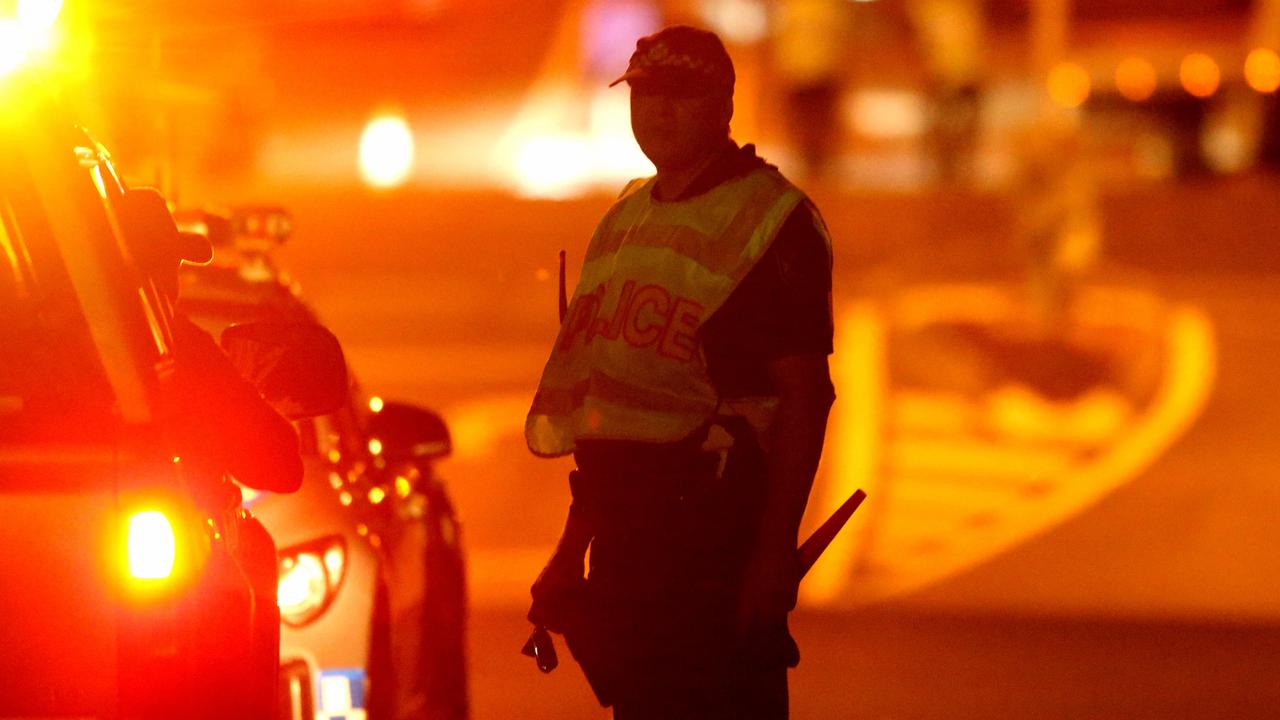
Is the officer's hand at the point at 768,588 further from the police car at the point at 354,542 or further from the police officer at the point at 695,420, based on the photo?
the police car at the point at 354,542

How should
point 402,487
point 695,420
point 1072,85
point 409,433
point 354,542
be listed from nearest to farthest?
point 695,420, point 354,542, point 409,433, point 402,487, point 1072,85

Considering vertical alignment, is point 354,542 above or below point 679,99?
below

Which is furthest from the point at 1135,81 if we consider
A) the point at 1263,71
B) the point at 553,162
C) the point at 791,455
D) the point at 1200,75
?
the point at 791,455

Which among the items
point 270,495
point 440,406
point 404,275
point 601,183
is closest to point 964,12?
point 601,183

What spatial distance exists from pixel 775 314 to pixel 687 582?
0.49 metres

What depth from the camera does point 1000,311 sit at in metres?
17.0

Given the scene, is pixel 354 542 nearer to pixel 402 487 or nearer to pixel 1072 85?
pixel 402 487

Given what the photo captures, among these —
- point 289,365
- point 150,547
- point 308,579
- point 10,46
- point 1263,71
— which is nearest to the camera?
point 150,547

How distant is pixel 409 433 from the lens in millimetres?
6234

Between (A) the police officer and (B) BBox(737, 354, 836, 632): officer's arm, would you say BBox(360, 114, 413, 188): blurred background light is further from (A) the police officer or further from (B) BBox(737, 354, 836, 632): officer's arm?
(B) BBox(737, 354, 836, 632): officer's arm

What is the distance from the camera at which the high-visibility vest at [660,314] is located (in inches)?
181

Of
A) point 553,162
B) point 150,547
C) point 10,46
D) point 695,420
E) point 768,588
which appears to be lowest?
point 768,588

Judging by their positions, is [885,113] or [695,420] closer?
[695,420]

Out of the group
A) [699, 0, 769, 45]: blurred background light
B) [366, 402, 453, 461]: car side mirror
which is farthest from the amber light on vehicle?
[699, 0, 769, 45]: blurred background light
